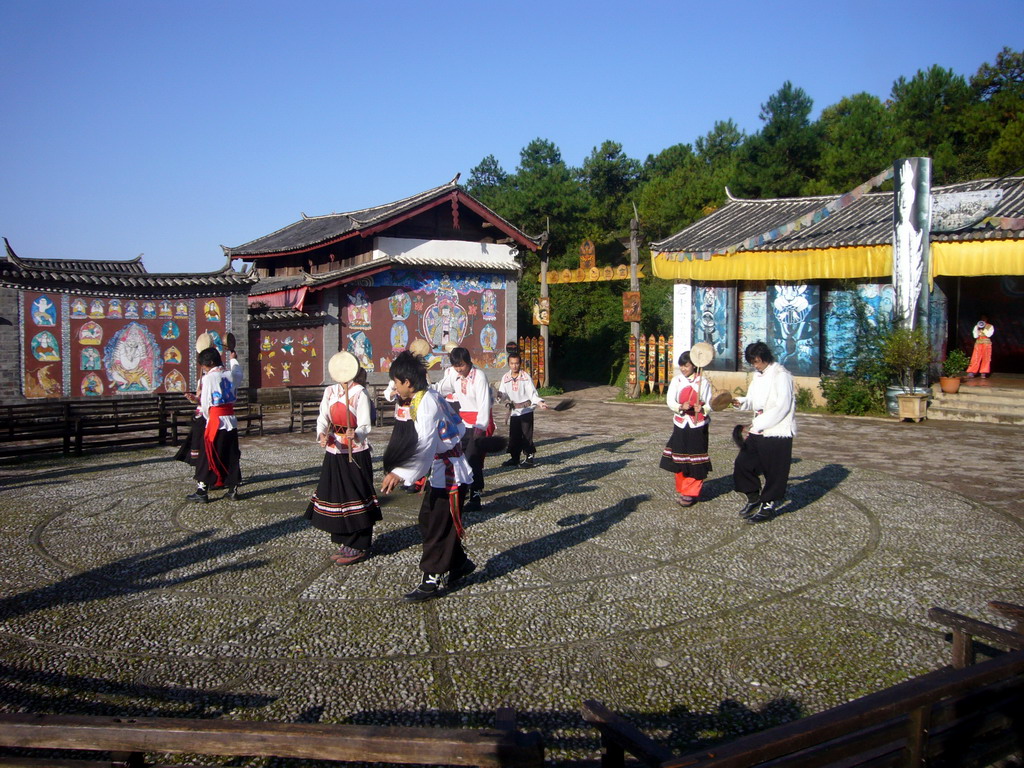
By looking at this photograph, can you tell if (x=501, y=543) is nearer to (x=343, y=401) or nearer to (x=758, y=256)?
(x=343, y=401)

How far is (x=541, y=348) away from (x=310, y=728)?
1908cm

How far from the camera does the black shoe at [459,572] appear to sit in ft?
17.4

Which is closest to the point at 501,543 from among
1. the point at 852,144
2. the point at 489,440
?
the point at 489,440

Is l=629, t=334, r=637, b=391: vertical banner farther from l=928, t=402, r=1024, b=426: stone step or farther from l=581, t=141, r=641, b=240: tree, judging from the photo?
l=581, t=141, r=641, b=240: tree

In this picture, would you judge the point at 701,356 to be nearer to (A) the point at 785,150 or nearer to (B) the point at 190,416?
(B) the point at 190,416

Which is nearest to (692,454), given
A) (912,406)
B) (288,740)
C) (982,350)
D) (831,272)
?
(288,740)

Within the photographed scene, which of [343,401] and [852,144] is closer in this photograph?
[343,401]

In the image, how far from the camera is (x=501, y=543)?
6.46 metres

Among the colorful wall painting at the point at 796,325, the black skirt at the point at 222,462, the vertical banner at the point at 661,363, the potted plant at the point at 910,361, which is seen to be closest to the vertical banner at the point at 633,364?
the vertical banner at the point at 661,363

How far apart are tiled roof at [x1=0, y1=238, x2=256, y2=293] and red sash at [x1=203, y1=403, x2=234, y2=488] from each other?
29.0 ft

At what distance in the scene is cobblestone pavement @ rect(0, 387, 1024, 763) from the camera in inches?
151

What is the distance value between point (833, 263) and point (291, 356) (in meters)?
12.2

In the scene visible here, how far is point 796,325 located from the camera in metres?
17.1

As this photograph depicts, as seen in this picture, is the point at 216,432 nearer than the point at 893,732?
No
